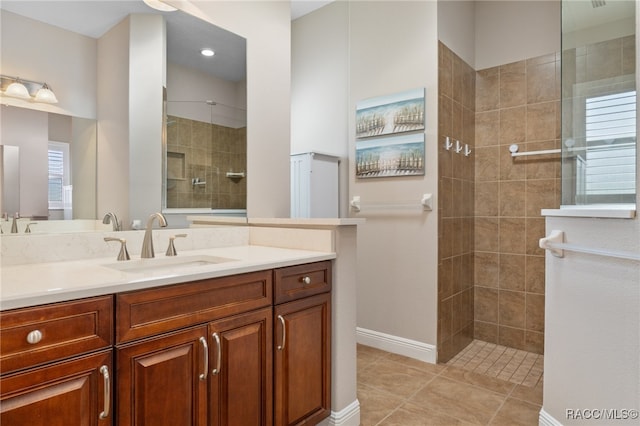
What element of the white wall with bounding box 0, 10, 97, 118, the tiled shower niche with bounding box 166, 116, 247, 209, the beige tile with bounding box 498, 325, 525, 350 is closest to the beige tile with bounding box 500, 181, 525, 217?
the beige tile with bounding box 498, 325, 525, 350

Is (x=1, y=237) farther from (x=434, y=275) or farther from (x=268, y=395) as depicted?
(x=434, y=275)

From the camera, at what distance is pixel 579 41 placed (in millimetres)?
1727

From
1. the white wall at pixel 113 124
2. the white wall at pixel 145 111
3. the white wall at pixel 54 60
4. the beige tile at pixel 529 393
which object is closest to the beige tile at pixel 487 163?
the beige tile at pixel 529 393

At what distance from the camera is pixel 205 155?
208 cm

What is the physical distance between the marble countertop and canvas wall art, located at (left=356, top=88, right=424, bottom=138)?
1.43 metres

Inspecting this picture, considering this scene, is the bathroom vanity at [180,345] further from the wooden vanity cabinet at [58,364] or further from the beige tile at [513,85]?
the beige tile at [513,85]

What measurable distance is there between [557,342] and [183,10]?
96.2 inches

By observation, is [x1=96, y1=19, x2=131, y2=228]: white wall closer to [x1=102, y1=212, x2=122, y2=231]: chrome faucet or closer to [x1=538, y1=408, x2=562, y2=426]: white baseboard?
[x1=102, y1=212, x2=122, y2=231]: chrome faucet

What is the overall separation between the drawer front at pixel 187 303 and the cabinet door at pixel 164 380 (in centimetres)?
4

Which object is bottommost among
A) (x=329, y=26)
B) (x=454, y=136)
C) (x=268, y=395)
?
(x=268, y=395)

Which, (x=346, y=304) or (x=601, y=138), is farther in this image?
(x=346, y=304)

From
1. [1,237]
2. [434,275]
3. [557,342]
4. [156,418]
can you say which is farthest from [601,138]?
[1,237]

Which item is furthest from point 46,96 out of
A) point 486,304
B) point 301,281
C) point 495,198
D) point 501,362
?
point 486,304

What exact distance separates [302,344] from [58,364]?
937 millimetres
